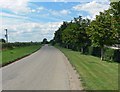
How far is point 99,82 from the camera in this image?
15078 millimetres

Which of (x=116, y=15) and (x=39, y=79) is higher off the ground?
(x=116, y=15)

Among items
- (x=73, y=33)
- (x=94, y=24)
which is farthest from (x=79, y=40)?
(x=94, y=24)

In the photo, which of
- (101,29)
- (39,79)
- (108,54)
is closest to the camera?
(39,79)

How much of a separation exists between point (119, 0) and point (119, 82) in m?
5.32

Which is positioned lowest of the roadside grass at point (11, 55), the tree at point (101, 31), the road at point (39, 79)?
the roadside grass at point (11, 55)

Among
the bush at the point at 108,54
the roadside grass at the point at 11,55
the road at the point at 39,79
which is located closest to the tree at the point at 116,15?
the road at the point at 39,79

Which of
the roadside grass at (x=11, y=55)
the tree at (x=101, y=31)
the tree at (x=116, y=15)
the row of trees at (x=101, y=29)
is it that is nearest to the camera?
the tree at (x=116, y=15)

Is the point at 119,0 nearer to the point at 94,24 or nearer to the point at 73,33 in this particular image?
the point at 94,24

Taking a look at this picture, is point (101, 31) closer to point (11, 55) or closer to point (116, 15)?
point (116, 15)

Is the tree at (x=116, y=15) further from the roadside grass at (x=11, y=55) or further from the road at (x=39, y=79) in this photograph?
the roadside grass at (x=11, y=55)

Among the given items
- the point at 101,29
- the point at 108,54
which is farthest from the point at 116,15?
the point at 108,54

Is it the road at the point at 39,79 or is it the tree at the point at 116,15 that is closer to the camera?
the road at the point at 39,79

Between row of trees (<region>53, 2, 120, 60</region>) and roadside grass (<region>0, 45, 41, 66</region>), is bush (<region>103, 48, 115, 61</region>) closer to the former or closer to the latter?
row of trees (<region>53, 2, 120, 60</region>)

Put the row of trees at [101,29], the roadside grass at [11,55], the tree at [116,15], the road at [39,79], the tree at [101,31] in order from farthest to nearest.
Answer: the tree at [101,31], the roadside grass at [11,55], the row of trees at [101,29], the tree at [116,15], the road at [39,79]
